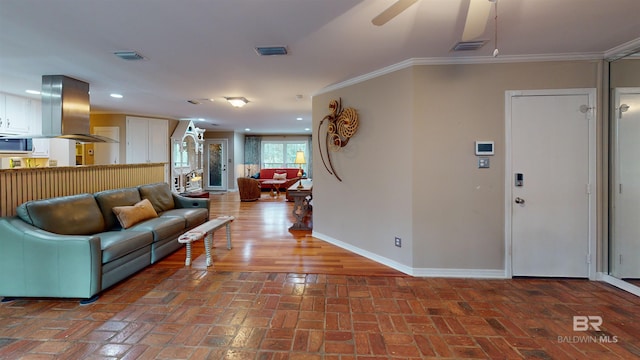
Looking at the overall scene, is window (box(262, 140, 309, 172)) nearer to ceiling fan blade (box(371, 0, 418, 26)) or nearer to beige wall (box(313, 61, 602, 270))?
beige wall (box(313, 61, 602, 270))

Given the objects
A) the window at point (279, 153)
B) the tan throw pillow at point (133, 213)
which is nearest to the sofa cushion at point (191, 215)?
the tan throw pillow at point (133, 213)

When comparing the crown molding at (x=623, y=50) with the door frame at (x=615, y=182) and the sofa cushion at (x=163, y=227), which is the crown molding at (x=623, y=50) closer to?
the door frame at (x=615, y=182)

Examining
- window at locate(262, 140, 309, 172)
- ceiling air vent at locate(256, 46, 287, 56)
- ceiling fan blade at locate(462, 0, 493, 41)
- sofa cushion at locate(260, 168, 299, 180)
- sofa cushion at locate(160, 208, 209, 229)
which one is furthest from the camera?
window at locate(262, 140, 309, 172)

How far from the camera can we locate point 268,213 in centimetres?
654

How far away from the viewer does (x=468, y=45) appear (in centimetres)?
264

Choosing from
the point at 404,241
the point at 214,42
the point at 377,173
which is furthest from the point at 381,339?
the point at 214,42

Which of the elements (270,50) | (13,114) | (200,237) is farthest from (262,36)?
(13,114)

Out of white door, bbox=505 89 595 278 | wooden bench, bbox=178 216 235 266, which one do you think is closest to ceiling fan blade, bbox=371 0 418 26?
white door, bbox=505 89 595 278

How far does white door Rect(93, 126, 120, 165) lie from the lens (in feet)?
21.1

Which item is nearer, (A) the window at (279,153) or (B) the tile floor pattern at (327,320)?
(B) the tile floor pattern at (327,320)

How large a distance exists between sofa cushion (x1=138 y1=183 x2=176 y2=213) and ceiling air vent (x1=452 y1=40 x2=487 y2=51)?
4.55m

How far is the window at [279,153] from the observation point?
38.5ft

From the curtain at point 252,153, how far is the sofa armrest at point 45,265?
9192 millimetres

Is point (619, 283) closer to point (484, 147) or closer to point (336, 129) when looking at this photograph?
point (484, 147)
